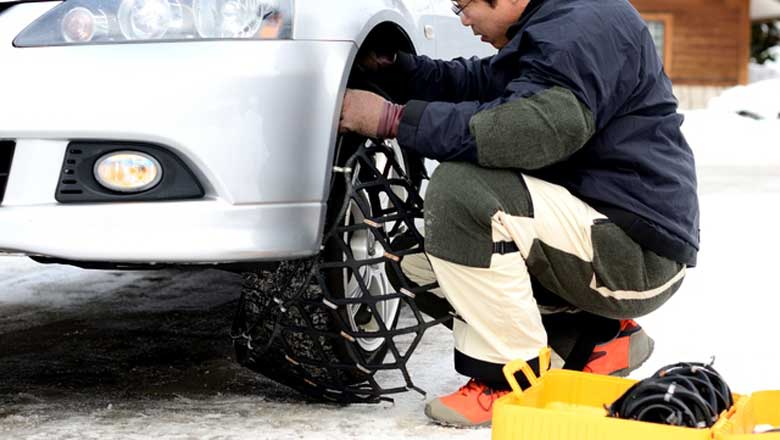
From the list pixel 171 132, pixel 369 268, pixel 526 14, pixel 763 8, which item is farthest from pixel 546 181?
pixel 763 8

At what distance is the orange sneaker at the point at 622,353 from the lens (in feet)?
Result: 9.89

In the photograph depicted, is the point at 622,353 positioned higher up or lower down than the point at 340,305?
lower down

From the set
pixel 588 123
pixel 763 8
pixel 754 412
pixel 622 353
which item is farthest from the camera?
pixel 763 8

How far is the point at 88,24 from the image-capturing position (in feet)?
8.07

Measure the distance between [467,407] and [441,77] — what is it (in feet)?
2.84

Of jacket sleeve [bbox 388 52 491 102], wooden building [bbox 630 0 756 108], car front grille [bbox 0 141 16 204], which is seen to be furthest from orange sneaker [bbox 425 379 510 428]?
wooden building [bbox 630 0 756 108]

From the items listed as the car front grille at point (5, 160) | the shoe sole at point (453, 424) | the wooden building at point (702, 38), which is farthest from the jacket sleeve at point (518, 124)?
the wooden building at point (702, 38)

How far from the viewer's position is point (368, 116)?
262 cm

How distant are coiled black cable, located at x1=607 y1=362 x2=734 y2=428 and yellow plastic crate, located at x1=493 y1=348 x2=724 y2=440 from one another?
59 millimetres

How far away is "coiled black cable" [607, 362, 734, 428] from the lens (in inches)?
83.4

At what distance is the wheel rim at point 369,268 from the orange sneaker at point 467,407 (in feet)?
0.76

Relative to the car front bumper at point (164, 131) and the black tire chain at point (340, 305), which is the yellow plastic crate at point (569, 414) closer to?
the black tire chain at point (340, 305)

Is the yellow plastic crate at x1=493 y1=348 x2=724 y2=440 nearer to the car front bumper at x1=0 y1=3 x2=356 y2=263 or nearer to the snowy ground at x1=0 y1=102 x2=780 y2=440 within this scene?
the snowy ground at x1=0 y1=102 x2=780 y2=440

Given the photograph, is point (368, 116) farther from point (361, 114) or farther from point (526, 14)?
point (526, 14)
